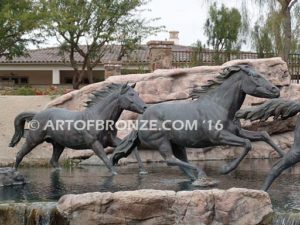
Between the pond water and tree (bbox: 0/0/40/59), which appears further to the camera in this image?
tree (bbox: 0/0/40/59)

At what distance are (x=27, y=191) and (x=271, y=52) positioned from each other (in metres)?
21.6

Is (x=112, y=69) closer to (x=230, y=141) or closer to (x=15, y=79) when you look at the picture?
(x=230, y=141)

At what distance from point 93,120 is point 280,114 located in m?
3.43

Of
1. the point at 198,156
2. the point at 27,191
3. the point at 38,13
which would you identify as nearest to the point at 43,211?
the point at 27,191

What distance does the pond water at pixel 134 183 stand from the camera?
7664 millimetres

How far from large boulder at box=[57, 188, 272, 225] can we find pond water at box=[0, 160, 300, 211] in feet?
1.52

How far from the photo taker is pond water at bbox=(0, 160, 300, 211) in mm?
7664

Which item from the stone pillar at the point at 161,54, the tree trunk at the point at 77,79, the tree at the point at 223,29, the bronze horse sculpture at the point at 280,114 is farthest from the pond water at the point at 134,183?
the tree at the point at 223,29

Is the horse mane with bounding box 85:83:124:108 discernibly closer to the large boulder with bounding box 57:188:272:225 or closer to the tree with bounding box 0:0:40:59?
the large boulder with bounding box 57:188:272:225

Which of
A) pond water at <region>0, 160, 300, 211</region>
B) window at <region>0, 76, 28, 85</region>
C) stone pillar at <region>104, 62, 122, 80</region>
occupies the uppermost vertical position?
window at <region>0, 76, 28, 85</region>

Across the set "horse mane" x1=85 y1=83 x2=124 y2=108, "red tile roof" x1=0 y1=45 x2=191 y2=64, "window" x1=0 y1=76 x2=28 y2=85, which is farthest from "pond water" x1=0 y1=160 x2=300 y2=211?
"window" x1=0 y1=76 x2=28 y2=85

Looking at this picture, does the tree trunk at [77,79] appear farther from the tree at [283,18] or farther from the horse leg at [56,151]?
the horse leg at [56,151]

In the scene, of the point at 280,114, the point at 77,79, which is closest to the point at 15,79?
the point at 77,79

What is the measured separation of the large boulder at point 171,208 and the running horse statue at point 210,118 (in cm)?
171
